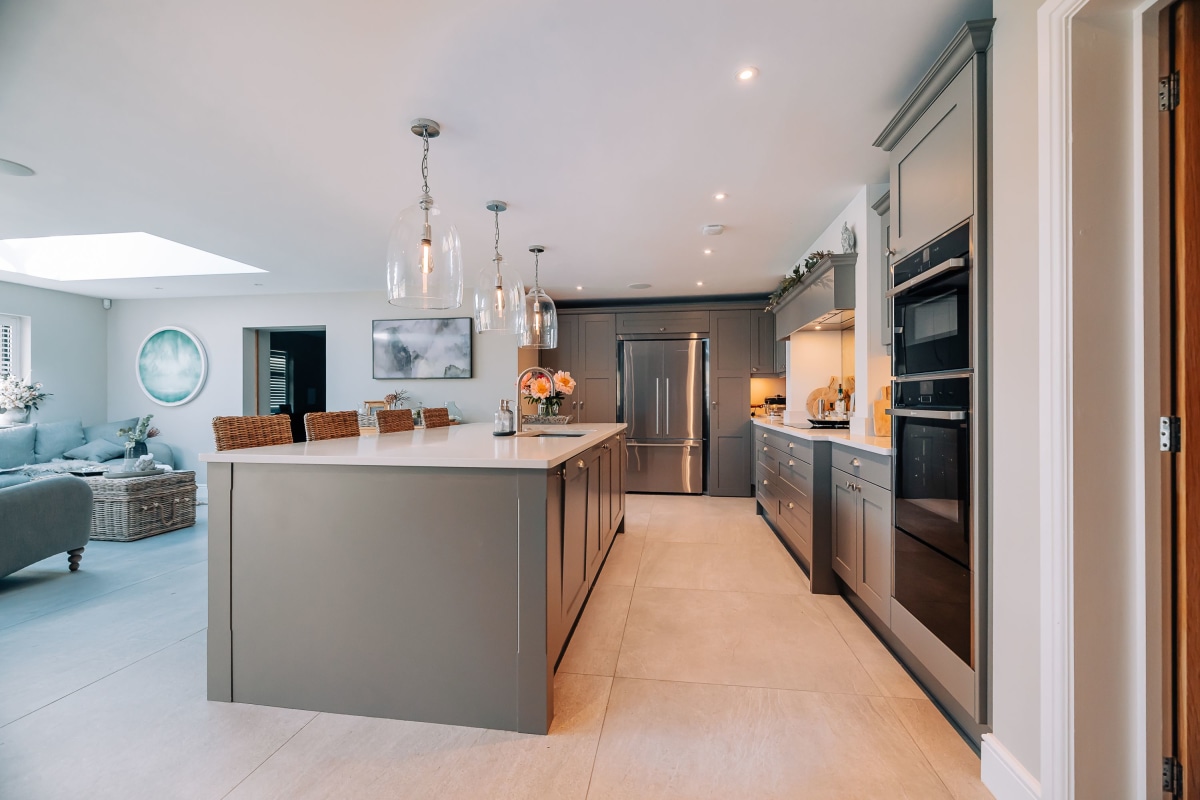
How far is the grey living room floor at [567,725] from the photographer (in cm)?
140

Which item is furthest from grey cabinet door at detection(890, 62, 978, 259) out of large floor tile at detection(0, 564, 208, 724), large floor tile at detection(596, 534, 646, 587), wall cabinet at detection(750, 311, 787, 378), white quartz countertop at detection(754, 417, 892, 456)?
wall cabinet at detection(750, 311, 787, 378)

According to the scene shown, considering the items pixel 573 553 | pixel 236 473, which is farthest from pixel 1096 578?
pixel 236 473

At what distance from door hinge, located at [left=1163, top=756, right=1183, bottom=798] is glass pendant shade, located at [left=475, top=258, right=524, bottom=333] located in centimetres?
293

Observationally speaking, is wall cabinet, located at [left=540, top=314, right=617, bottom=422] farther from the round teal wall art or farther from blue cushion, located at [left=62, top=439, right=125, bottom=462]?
blue cushion, located at [left=62, top=439, right=125, bottom=462]

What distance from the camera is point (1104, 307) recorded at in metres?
1.11

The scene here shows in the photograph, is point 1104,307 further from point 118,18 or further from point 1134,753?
point 118,18

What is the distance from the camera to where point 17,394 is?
16.9ft

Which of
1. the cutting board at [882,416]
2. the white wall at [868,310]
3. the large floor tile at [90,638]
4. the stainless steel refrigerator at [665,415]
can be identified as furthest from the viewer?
the stainless steel refrigerator at [665,415]

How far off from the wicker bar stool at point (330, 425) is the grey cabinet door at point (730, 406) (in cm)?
419

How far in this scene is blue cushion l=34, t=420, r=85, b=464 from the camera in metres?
5.15

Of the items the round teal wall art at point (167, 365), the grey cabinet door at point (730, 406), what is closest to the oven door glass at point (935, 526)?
the grey cabinet door at point (730, 406)

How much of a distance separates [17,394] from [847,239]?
787cm

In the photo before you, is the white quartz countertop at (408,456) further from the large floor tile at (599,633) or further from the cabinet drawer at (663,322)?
the cabinet drawer at (663,322)

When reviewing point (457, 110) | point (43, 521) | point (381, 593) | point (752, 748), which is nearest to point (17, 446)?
point (43, 521)
